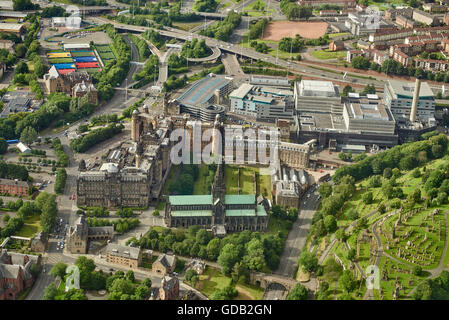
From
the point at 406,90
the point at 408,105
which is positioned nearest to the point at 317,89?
the point at 406,90

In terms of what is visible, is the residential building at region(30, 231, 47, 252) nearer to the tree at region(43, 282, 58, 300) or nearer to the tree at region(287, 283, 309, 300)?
the tree at region(43, 282, 58, 300)

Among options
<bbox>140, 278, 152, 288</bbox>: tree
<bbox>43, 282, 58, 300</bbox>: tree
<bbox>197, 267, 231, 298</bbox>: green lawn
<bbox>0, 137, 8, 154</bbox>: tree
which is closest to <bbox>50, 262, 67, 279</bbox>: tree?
<bbox>43, 282, 58, 300</bbox>: tree

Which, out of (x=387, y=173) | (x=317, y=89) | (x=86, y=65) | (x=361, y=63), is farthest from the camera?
(x=361, y=63)

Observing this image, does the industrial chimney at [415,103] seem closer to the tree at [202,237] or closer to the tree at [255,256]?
the tree at [255,256]

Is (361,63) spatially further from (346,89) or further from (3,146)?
(3,146)

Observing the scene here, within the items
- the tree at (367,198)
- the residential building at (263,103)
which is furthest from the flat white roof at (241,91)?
the tree at (367,198)

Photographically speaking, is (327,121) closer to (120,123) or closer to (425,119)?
(425,119)

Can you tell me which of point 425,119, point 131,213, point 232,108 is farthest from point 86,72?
point 425,119
